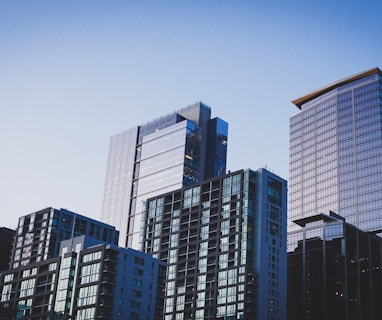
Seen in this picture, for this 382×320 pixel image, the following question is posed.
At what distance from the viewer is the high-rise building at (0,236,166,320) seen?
560 feet

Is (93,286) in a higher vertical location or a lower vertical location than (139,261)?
lower

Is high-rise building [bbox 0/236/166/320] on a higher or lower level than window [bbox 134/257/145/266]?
lower

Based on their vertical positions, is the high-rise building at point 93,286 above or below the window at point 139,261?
below

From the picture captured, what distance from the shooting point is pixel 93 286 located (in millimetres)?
173500

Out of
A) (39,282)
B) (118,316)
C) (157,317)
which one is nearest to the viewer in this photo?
(118,316)

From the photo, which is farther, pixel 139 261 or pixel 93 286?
pixel 139 261

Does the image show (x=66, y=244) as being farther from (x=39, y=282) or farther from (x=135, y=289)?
(x=135, y=289)

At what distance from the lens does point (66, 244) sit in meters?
194

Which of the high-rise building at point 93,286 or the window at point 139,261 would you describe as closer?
the high-rise building at point 93,286

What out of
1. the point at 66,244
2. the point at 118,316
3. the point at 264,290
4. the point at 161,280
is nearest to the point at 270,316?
the point at 264,290

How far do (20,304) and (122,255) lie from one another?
42.1 m

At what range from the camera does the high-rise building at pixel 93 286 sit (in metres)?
171

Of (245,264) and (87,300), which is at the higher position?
(245,264)

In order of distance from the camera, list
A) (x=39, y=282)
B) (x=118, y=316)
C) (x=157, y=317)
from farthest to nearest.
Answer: (x=39, y=282), (x=157, y=317), (x=118, y=316)
